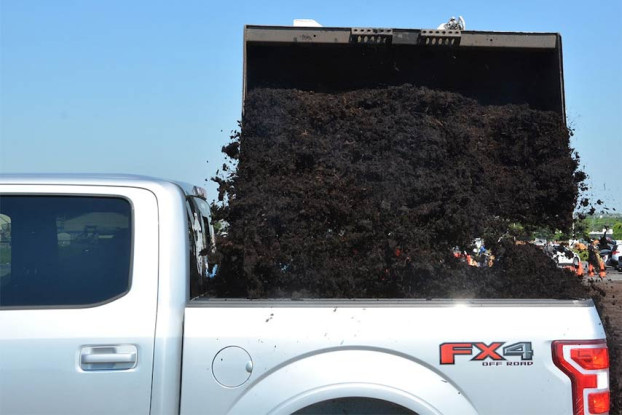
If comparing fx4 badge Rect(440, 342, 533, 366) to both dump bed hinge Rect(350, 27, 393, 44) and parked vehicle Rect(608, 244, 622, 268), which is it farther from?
parked vehicle Rect(608, 244, 622, 268)

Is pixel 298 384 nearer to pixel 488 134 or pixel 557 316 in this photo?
pixel 557 316

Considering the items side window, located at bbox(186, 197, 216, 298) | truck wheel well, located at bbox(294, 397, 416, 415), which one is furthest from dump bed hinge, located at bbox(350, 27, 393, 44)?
truck wheel well, located at bbox(294, 397, 416, 415)

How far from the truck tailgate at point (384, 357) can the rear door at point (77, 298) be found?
0.77 ft

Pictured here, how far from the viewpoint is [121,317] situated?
2.64 meters

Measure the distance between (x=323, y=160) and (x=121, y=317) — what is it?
144cm

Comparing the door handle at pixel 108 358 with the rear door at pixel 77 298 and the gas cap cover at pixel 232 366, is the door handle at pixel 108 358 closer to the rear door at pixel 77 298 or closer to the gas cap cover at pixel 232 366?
the rear door at pixel 77 298

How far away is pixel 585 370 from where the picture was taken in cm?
259

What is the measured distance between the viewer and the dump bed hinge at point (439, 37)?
4355mm

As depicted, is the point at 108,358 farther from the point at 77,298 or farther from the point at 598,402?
the point at 598,402

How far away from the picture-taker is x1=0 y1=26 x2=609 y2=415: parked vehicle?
8.40 ft

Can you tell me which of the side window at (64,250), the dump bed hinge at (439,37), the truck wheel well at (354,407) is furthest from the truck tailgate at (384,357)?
the dump bed hinge at (439,37)

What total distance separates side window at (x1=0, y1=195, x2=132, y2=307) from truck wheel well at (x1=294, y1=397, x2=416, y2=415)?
901mm

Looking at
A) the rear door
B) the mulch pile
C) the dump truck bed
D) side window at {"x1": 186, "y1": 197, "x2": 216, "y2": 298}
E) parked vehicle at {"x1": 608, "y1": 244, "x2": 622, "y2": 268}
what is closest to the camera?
the rear door

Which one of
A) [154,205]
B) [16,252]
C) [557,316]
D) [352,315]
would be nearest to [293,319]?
[352,315]
